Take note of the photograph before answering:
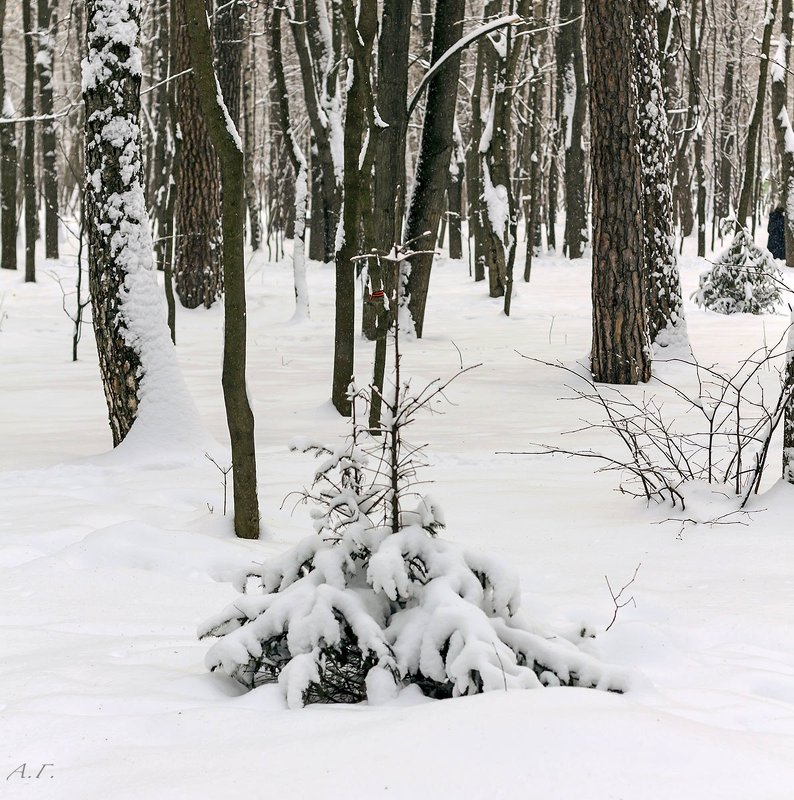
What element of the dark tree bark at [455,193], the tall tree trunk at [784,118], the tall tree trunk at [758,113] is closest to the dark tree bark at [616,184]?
the tall tree trunk at [758,113]

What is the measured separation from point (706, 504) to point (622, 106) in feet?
14.7

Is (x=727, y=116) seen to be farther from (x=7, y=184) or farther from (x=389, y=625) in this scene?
(x=389, y=625)

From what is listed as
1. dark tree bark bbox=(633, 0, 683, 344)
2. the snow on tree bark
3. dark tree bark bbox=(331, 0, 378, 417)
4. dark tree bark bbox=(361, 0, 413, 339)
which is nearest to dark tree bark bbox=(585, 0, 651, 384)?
dark tree bark bbox=(633, 0, 683, 344)

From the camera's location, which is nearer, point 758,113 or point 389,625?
point 389,625

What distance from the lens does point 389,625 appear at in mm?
2330

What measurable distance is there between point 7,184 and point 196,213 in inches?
210

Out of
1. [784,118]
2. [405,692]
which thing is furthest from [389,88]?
[784,118]

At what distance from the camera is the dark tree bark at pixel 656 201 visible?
8.34 metres

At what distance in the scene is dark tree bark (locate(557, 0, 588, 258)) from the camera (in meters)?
20.3

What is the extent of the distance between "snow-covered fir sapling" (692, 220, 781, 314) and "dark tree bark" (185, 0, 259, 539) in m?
10.3

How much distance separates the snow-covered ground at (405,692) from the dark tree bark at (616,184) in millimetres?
1010

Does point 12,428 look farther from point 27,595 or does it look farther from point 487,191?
point 487,191

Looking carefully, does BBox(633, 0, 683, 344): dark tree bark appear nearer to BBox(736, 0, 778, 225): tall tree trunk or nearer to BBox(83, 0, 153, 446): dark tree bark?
BBox(736, 0, 778, 225): tall tree trunk

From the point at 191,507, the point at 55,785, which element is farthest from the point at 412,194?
the point at 55,785
